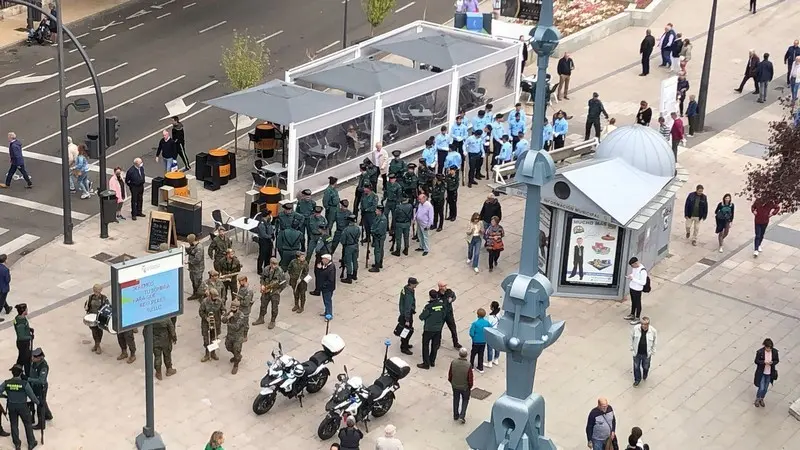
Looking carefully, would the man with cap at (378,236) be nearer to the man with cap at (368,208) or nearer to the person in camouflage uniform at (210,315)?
the man with cap at (368,208)

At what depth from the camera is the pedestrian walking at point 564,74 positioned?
3853cm

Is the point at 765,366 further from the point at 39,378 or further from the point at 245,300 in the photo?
the point at 39,378

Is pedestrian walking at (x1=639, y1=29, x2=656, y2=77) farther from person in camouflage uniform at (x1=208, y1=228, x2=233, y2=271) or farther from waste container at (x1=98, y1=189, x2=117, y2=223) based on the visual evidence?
person in camouflage uniform at (x1=208, y1=228, x2=233, y2=271)

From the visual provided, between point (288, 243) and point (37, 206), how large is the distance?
7606 mm

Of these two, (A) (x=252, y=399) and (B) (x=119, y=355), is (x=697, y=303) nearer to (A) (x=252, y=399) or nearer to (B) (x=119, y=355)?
(A) (x=252, y=399)

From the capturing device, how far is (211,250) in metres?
26.1

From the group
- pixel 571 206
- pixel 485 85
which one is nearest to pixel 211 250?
pixel 571 206

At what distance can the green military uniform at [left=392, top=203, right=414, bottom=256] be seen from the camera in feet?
90.8

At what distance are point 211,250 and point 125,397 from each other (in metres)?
A: 4.48

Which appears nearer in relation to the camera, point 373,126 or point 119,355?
point 119,355

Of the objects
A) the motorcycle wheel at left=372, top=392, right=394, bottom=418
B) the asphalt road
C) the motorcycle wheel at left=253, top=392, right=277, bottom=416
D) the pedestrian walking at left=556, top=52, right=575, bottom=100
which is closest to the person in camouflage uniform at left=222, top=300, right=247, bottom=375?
the motorcycle wheel at left=253, top=392, right=277, bottom=416

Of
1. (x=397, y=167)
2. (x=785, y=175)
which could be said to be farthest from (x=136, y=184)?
(x=785, y=175)

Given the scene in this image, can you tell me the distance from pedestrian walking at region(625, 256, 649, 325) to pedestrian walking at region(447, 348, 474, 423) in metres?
4.87

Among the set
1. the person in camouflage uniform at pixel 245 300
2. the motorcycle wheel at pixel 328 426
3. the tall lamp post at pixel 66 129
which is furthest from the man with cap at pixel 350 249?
the motorcycle wheel at pixel 328 426
